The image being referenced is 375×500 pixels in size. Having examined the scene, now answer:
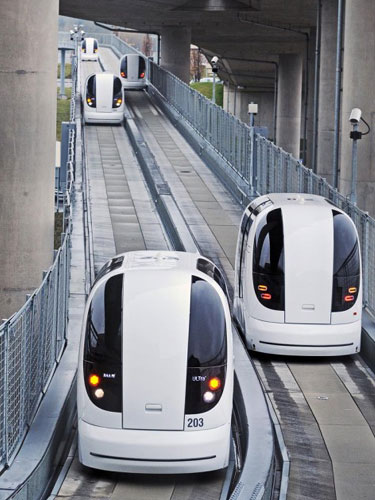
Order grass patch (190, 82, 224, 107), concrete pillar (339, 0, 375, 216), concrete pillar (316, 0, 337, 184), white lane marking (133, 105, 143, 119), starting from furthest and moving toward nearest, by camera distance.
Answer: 1. grass patch (190, 82, 224, 107)
2. concrete pillar (316, 0, 337, 184)
3. white lane marking (133, 105, 143, 119)
4. concrete pillar (339, 0, 375, 216)

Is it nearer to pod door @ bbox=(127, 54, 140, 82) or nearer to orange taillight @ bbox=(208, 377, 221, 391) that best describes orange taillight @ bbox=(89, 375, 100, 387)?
orange taillight @ bbox=(208, 377, 221, 391)

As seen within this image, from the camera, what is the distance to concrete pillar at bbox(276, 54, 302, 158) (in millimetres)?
74875

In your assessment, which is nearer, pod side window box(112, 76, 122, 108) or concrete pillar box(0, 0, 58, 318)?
concrete pillar box(0, 0, 58, 318)

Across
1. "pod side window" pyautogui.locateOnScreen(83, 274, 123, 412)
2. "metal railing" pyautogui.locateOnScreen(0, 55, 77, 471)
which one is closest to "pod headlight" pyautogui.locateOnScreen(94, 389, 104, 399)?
"pod side window" pyautogui.locateOnScreen(83, 274, 123, 412)

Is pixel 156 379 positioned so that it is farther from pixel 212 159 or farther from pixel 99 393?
pixel 212 159

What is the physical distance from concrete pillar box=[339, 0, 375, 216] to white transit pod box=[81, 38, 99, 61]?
5943cm

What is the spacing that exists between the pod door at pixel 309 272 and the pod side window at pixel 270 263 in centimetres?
9

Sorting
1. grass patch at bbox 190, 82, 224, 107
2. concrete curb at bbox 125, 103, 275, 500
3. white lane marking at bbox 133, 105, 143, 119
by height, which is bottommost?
concrete curb at bbox 125, 103, 275, 500

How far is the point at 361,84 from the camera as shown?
28.7 m

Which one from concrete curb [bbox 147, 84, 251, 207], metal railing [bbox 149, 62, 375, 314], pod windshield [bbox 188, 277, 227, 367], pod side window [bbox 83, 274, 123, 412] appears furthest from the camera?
concrete curb [bbox 147, 84, 251, 207]

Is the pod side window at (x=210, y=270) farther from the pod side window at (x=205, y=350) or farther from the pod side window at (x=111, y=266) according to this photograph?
the pod side window at (x=111, y=266)

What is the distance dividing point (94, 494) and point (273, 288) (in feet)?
18.5

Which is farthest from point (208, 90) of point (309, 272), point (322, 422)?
point (322, 422)

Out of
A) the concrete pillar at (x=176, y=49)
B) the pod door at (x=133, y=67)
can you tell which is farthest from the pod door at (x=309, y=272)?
the concrete pillar at (x=176, y=49)
